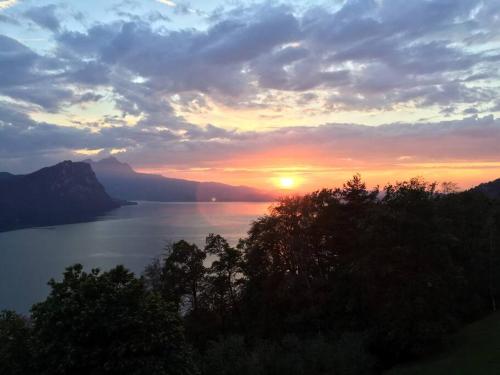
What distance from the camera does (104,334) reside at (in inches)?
722

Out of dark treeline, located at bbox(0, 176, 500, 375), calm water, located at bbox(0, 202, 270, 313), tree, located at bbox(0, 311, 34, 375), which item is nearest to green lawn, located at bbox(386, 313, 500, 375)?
dark treeline, located at bbox(0, 176, 500, 375)

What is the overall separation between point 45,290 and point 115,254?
3580 cm

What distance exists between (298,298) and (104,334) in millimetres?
21841

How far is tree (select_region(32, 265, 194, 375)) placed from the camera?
1734cm

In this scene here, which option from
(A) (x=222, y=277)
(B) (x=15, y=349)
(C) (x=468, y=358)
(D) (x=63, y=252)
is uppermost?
(B) (x=15, y=349)

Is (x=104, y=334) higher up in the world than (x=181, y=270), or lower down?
higher up

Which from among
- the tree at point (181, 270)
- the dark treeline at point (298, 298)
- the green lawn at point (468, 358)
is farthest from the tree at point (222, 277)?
the green lawn at point (468, 358)

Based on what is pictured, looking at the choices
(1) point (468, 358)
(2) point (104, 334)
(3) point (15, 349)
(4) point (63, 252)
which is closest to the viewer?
(2) point (104, 334)

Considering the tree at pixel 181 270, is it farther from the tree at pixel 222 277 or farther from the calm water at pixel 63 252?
the calm water at pixel 63 252

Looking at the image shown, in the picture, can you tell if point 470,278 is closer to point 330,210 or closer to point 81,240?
point 330,210

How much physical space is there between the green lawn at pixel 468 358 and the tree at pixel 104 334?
14976mm

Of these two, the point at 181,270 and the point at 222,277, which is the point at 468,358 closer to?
the point at 222,277

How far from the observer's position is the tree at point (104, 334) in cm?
1734

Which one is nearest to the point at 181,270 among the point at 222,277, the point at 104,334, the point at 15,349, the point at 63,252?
the point at 222,277
